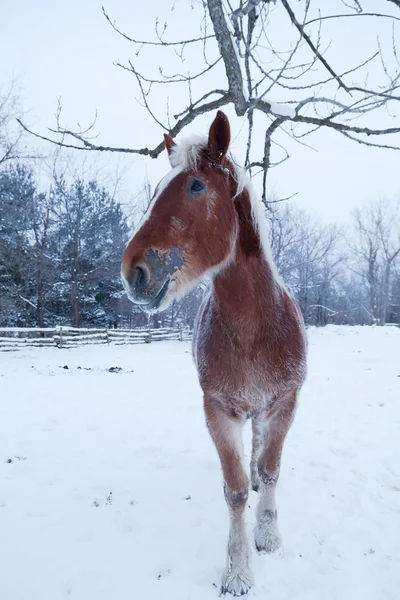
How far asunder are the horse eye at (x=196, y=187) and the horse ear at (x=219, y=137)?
9.2 inches

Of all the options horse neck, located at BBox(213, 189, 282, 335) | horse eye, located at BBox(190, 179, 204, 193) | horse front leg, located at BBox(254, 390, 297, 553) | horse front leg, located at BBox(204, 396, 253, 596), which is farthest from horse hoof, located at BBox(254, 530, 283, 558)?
horse eye, located at BBox(190, 179, 204, 193)

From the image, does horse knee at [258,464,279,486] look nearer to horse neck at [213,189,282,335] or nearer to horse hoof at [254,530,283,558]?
horse hoof at [254,530,283,558]

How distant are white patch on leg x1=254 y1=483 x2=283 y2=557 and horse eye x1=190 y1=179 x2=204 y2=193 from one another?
2.31 meters

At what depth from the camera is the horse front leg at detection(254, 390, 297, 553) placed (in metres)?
2.53

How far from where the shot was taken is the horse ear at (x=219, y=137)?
75.0 inches

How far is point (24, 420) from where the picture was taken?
5.76 m

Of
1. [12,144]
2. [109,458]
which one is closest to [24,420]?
[109,458]

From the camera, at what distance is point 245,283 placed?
2254 millimetres

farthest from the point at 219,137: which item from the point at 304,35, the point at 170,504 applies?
the point at 170,504

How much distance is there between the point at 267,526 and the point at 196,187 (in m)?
2.55

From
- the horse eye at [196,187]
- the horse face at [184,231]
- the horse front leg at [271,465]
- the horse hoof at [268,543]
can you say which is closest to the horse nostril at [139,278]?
the horse face at [184,231]

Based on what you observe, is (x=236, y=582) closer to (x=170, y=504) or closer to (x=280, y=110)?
(x=170, y=504)

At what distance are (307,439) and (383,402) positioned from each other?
2930 millimetres

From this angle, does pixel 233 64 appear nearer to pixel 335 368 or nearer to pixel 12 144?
pixel 335 368
